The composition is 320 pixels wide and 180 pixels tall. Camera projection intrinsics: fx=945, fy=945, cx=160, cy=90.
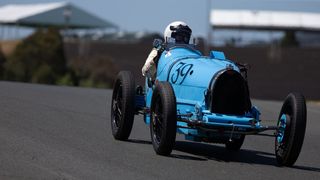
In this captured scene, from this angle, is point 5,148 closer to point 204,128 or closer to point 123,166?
point 123,166

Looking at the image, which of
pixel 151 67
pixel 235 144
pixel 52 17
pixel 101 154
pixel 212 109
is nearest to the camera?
pixel 101 154

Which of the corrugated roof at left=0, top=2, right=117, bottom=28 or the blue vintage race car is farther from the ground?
the blue vintage race car

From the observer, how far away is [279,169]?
1183cm

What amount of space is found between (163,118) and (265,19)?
55.9 metres

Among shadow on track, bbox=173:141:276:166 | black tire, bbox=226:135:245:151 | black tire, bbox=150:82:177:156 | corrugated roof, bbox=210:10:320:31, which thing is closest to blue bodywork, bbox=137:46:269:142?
black tire, bbox=150:82:177:156

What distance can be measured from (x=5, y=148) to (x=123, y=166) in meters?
1.53

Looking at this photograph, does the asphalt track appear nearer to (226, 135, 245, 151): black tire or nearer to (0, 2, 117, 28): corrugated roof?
(226, 135, 245, 151): black tire

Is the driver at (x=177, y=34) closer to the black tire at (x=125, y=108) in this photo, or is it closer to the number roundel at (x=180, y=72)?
the black tire at (x=125, y=108)

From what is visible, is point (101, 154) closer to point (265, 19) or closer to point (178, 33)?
point (178, 33)

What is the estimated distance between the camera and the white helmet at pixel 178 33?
1398cm

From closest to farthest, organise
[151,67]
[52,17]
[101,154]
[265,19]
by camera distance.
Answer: [101,154]
[151,67]
[265,19]
[52,17]

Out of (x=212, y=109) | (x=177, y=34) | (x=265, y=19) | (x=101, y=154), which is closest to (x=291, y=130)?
(x=212, y=109)

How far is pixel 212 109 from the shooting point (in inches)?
472

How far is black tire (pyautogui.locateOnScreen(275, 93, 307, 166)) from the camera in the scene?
11.7 metres
